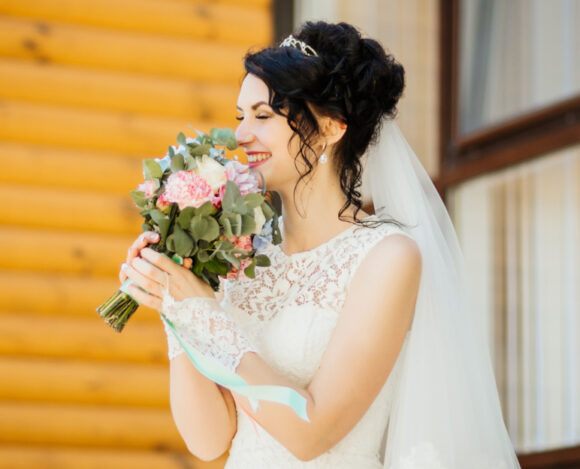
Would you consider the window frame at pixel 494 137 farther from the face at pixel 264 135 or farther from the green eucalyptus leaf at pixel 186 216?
the green eucalyptus leaf at pixel 186 216

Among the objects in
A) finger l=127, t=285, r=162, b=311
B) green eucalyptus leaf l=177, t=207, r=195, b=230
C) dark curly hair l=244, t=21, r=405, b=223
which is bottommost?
finger l=127, t=285, r=162, b=311

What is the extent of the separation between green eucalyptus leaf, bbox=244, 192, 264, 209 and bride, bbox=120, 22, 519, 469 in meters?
0.21

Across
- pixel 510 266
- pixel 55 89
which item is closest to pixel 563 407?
pixel 510 266

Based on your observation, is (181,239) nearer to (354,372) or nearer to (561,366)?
(354,372)

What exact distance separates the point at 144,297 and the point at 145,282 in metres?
0.03

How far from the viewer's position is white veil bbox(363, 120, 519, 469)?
2094mm

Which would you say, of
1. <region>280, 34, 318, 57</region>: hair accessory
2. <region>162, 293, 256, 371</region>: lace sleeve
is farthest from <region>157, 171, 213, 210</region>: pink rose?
<region>280, 34, 318, 57</region>: hair accessory

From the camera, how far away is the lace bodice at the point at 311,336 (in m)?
2.12

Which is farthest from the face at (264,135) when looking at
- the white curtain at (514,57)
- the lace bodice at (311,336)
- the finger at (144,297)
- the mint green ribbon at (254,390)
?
the white curtain at (514,57)

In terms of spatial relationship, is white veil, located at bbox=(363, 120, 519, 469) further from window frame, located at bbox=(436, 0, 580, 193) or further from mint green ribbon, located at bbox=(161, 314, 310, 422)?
window frame, located at bbox=(436, 0, 580, 193)

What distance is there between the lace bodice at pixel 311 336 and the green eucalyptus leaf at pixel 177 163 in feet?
1.48

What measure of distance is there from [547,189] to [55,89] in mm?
2183

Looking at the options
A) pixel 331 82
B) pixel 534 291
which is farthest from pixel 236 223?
pixel 534 291

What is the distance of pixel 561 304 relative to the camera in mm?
3367
